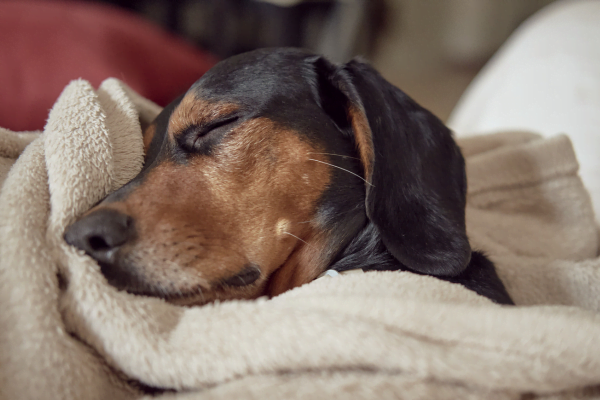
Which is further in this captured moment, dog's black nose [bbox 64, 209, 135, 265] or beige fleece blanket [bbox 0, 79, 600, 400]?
dog's black nose [bbox 64, 209, 135, 265]

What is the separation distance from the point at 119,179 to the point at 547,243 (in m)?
1.25

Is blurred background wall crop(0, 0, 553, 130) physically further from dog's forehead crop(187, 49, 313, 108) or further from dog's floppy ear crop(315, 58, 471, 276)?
dog's floppy ear crop(315, 58, 471, 276)

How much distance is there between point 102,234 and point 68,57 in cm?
161

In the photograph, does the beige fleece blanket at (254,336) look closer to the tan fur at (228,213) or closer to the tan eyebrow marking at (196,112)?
the tan fur at (228,213)

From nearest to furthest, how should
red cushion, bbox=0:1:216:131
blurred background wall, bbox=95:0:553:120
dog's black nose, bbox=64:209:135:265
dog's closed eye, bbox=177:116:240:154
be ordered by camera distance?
dog's black nose, bbox=64:209:135:265 → dog's closed eye, bbox=177:116:240:154 → red cushion, bbox=0:1:216:131 → blurred background wall, bbox=95:0:553:120

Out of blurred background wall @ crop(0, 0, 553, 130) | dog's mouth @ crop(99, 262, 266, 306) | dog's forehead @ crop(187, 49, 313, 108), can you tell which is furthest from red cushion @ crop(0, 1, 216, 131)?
dog's mouth @ crop(99, 262, 266, 306)

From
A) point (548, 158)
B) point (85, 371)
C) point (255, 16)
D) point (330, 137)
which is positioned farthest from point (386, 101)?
point (255, 16)

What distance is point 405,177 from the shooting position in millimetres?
981

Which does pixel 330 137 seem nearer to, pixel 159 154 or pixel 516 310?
pixel 159 154

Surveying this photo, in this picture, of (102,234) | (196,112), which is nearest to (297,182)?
(196,112)

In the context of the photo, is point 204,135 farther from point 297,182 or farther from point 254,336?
point 254,336

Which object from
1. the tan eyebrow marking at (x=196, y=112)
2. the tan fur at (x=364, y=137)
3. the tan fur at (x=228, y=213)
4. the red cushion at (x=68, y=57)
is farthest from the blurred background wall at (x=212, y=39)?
the tan fur at (x=364, y=137)

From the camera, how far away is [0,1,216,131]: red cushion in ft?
5.95

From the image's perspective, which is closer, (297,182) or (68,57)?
(297,182)
